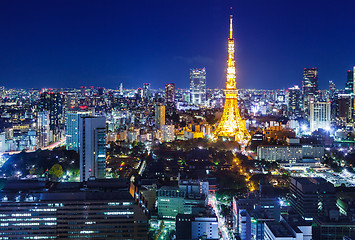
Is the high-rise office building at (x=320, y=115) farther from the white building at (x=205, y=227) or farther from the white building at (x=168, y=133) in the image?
the white building at (x=205, y=227)

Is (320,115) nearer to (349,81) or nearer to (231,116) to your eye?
(231,116)

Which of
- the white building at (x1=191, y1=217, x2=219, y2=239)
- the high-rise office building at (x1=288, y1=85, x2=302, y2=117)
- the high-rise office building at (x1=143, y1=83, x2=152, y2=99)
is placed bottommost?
the white building at (x1=191, y1=217, x2=219, y2=239)

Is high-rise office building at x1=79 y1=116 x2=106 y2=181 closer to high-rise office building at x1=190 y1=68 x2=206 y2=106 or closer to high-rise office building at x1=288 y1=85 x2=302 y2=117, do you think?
high-rise office building at x1=288 y1=85 x2=302 y2=117

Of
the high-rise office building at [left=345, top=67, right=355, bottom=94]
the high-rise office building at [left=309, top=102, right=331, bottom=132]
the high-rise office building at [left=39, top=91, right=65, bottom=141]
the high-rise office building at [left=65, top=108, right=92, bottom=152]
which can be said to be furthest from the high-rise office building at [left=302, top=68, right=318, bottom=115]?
the high-rise office building at [left=65, top=108, right=92, bottom=152]

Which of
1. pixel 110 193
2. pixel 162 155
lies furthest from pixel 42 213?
pixel 162 155

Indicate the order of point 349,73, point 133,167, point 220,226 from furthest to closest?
point 349,73 < point 133,167 < point 220,226

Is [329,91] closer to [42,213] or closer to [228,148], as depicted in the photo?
[228,148]
